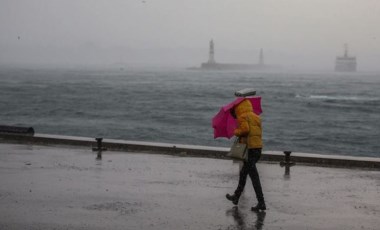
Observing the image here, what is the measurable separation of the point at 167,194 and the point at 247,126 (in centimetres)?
182

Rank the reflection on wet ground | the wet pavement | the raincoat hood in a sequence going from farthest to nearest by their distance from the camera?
1. the raincoat hood
2. the wet pavement
3. the reflection on wet ground

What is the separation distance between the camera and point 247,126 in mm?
7492

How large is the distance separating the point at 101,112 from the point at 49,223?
47.3 meters

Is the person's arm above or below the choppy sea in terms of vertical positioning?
above

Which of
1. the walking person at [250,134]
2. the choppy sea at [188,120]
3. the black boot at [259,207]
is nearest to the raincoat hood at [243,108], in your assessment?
the walking person at [250,134]

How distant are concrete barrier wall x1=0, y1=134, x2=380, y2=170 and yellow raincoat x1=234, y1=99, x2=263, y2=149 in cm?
440

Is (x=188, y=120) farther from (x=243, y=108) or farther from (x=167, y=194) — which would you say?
(x=243, y=108)

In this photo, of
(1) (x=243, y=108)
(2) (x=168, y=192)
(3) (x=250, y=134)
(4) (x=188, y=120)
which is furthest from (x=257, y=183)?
(4) (x=188, y=120)

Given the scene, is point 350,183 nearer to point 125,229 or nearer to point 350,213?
point 350,213

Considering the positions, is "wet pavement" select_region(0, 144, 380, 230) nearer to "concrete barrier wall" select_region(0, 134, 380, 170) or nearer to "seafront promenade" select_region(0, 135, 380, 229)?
"seafront promenade" select_region(0, 135, 380, 229)

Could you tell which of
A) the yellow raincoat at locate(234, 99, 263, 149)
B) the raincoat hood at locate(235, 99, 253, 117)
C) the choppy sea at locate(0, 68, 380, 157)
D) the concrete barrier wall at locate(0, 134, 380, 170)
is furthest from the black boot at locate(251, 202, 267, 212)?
the choppy sea at locate(0, 68, 380, 157)

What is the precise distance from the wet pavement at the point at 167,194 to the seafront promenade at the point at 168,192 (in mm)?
12

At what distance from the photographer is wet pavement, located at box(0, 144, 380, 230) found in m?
7.04

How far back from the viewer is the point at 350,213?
7.66 m
